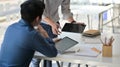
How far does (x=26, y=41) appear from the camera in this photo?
5.36 feet

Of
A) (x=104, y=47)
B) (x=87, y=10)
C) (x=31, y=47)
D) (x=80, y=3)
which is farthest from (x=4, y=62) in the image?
(x=80, y=3)

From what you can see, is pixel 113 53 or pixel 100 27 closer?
pixel 113 53

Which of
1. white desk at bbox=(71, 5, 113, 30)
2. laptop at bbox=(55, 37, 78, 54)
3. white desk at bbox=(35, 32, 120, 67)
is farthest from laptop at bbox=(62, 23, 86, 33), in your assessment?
white desk at bbox=(71, 5, 113, 30)

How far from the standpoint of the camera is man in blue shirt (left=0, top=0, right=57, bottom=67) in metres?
1.63

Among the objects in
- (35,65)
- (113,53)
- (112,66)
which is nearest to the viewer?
(112,66)

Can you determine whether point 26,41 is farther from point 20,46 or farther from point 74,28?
point 74,28

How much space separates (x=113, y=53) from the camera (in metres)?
1.81

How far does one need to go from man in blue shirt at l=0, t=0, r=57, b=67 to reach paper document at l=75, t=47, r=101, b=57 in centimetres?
24

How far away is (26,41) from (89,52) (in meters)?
0.51

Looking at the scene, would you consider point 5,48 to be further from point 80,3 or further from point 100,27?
point 80,3

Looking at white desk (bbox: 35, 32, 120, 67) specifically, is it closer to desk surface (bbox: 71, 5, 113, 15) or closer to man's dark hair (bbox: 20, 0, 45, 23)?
man's dark hair (bbox: 20, 0, 45, 23)

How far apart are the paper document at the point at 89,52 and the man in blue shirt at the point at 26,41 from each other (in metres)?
0.24

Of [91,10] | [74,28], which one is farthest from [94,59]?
[91,10]

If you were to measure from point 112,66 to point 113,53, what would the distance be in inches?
9.5
